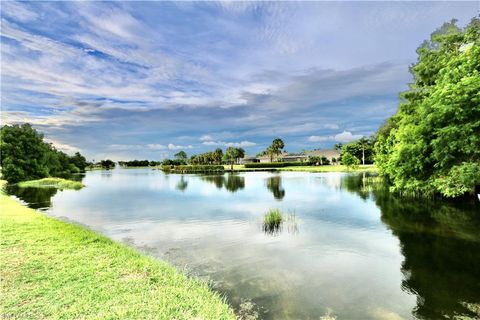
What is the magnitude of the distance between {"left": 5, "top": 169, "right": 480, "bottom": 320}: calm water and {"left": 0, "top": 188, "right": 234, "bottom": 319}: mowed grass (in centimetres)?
148

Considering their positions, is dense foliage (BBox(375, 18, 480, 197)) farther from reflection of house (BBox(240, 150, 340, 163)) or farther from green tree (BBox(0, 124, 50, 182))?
reflection of house (BBox(240, 150, 340, 163))

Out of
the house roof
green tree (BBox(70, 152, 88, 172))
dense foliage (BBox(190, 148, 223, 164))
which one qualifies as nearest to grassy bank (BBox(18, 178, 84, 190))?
green tree (BBox(70, 152, 88, 172))

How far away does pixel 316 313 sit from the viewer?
828cm

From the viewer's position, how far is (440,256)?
1305 centimetres

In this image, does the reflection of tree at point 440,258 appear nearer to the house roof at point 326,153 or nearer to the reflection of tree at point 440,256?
the reflection of tree at point 440,256

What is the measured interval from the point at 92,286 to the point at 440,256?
46.3 feet

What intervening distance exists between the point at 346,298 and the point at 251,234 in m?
8.91

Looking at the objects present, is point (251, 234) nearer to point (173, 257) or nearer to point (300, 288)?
point (173, 257)

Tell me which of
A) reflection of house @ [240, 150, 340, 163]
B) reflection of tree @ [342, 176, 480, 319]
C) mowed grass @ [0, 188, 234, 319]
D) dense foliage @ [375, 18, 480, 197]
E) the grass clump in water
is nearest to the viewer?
mowed grass @ [0, 188, 234, 319]

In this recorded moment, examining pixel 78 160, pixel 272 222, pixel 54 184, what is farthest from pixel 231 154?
pixel 272 222

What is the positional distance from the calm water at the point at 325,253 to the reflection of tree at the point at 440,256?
0.04 m

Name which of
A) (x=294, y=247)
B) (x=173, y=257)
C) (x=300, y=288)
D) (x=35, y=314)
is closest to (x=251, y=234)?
(x=294, y=247)

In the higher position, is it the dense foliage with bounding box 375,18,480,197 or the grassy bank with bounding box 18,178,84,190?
the dense foliage with bounding box 375,18,480,197

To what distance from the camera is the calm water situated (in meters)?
8.88
